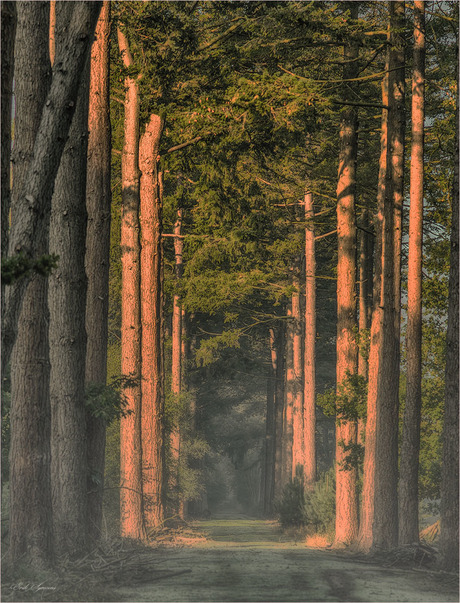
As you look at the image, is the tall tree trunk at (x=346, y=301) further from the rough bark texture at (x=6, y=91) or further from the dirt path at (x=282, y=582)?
the rough bark texture at (x=6, y=91)

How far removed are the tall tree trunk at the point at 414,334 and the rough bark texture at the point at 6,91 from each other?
9224 millimetres

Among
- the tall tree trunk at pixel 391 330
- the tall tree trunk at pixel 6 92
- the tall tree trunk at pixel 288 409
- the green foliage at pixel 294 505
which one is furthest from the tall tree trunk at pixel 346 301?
the tall tree trunk at pixel 288 409

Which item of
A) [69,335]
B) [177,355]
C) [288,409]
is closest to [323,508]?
[177,355]

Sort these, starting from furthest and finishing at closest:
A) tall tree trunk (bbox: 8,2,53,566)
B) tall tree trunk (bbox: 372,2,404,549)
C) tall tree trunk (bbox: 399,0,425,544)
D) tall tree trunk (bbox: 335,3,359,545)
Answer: tall tree trunk (bbox: 335,3,359,545)
tall tree trunk (bbox: 372,2,404,549)
tall tree trunk (bbox: 399,0,425,544)
tall tree trunk (bbox: 8,2,53,566)

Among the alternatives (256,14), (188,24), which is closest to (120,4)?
(188,24)

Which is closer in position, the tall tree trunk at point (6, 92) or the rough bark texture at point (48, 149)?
the tall tree trunk at point (6, 92)

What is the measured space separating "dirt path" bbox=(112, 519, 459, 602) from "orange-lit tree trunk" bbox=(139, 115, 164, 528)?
6.27 m

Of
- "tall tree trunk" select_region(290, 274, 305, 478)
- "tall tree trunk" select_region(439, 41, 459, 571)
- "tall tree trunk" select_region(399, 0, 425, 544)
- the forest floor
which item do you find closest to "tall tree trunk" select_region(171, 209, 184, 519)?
"tall tree trunk" select_region(290, 274, 305, 478)

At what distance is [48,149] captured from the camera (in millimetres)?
8805

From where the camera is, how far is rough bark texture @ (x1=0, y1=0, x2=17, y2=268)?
820 centimetres

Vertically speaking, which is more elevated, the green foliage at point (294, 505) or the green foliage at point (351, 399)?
the green foliage at point (351, 399)

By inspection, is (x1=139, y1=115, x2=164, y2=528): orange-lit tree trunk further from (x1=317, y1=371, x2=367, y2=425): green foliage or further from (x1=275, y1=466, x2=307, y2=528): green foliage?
(x1=275, y1=466, x2=307, y2=528): green foliage

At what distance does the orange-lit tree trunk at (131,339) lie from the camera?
57.8ft

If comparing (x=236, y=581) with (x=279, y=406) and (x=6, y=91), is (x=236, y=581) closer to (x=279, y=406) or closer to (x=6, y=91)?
(x=6, y=91)
